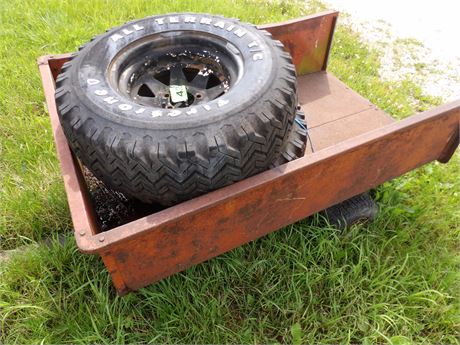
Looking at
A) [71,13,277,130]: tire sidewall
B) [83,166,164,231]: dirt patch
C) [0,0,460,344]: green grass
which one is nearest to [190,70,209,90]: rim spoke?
[71,13,277,130]: tire sidewall

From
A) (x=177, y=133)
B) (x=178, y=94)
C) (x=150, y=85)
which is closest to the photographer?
(x=177, y=133)

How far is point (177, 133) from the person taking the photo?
153 centimetres

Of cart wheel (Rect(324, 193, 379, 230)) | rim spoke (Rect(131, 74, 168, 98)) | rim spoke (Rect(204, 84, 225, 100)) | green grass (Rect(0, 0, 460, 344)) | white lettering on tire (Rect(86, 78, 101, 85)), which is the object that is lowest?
green grass (Rect(0, 0, 460, 344))

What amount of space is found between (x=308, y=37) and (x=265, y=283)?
161 centimetres

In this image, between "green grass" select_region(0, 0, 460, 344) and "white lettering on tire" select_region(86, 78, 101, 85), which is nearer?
"white lettering on tire" select_region(86, 78, 101, 85)

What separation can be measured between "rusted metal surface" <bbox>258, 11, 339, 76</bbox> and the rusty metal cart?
2.38ft

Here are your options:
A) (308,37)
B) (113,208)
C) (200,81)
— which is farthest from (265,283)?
(308,37)

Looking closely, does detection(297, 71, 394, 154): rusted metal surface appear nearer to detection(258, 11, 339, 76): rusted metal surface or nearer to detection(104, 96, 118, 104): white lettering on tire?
detection(258, 11, 339, 76): rusted metal surface

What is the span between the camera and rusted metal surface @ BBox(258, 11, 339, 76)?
2.56 meters

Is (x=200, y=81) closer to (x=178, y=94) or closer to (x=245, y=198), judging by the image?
(x=178, y=94)

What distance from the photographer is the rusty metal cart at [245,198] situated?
4.75ft

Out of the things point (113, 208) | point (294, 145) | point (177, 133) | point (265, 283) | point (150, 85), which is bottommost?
point (265, 283)

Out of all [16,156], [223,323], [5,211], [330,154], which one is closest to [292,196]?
[330,154]

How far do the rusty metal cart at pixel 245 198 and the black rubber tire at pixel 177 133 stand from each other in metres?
0.12
